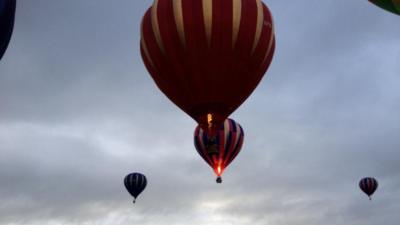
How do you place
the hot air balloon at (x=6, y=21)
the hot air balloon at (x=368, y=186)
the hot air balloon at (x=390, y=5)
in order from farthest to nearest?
1. the hot air balloon at (x=368, y=186)
2. the hot air balloon at (x=390, y=5)
3. the hot air balloon at (x=6, y=21)

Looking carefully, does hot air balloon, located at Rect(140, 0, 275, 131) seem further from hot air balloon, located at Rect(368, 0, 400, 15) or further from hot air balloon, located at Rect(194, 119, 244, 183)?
hot air balloon, located at Rect(194, 119, 244, 183)

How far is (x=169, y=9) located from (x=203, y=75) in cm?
267

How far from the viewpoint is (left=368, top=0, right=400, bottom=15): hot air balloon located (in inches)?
433

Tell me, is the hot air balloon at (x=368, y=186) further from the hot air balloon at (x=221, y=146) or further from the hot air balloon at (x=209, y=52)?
the hot air balloon at (x=209, y=52)

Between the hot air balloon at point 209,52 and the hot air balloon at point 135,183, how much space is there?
2258 centimetres

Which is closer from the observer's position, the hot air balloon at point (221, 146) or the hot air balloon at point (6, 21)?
the hot air balloon at point (6, 21)

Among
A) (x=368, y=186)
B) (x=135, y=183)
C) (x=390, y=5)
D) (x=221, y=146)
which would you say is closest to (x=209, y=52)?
(x=390, y=5)

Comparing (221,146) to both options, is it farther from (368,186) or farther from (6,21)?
(368,186)

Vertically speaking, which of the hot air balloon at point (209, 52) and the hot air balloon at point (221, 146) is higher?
the hot air balloon at point (221, 146)

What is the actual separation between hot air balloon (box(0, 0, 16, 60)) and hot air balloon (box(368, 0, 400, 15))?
26.6 ft

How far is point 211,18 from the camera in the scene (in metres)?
16.2

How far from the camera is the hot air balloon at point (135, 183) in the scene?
38.2 m

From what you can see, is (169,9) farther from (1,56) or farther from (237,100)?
(1,56)

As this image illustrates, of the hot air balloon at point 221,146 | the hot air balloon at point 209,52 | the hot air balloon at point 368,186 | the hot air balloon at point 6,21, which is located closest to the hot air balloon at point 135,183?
the hot air balloon at point 221,146
